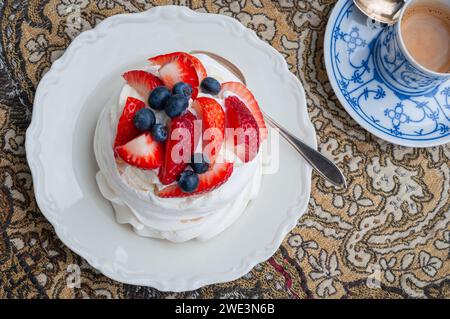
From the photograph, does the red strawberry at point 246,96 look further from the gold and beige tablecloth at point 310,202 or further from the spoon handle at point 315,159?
the gold and beige tablecloth at point 310,202

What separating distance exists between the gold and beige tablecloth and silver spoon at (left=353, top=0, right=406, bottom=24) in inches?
3.9

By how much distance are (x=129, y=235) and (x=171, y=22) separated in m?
0.51

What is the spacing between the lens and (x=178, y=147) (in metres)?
0.96

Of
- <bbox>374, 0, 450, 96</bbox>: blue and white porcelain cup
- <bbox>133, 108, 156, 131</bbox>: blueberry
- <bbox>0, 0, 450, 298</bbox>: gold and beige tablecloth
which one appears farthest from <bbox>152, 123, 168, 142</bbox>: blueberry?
<bbox>374, 0, 450, 96</bbox>: blue and white porcelain cup

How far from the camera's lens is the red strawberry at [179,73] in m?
1.02

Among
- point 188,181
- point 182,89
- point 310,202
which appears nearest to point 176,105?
point 182,89

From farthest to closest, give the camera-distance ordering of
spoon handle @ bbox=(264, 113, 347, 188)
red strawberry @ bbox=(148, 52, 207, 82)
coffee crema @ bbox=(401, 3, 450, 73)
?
coffee crema @ bbox=(401, 3, 450, 73) → spoon handle @ bbox=(264, 113, 347, 188) → red strawberry @ bbox=(148, 52, 207, 82)

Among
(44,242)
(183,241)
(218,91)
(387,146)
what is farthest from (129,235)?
(387,146)

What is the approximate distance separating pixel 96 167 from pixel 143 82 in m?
0.26

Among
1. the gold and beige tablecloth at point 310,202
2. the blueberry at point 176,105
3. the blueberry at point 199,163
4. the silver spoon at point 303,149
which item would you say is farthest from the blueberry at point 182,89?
the gold and beige tablecloth at point 310,202

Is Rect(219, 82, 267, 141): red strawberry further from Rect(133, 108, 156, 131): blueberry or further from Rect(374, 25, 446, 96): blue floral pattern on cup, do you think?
Rect(374, 25, 446, 96): blue floral pattern on cup

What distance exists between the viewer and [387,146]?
1354 mm

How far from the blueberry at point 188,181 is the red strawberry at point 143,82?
18 centimetres

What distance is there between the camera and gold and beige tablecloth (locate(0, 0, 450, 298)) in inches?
48.8
